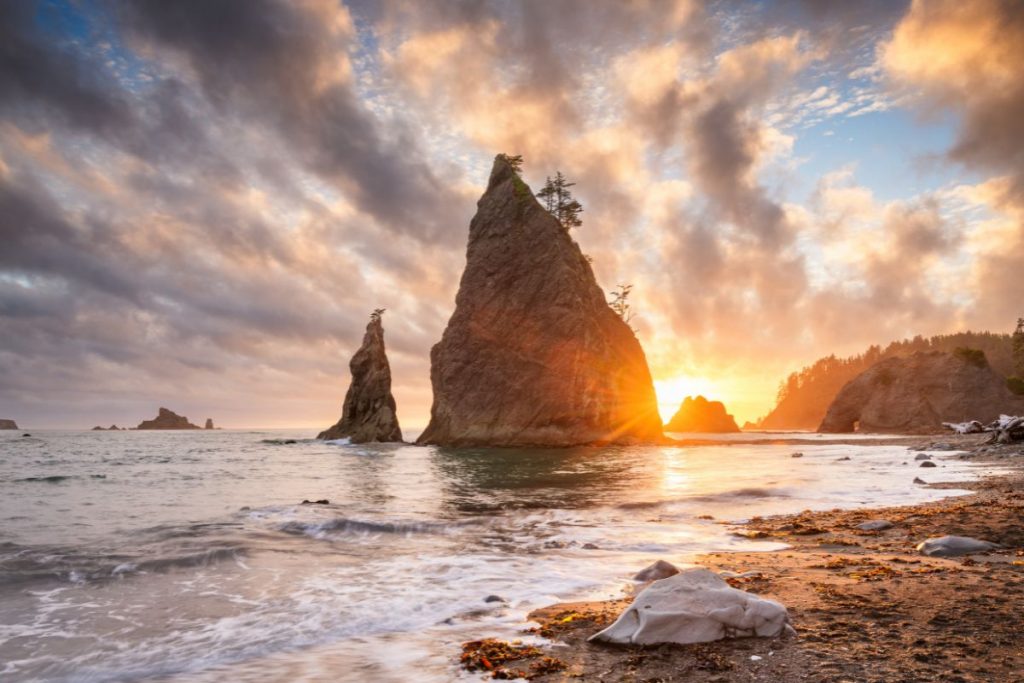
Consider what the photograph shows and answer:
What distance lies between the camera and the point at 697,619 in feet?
18.2

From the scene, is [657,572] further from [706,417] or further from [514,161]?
[706,417]

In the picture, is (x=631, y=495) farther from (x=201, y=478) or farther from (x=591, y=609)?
(x=201, y=478)

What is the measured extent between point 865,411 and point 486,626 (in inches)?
4276

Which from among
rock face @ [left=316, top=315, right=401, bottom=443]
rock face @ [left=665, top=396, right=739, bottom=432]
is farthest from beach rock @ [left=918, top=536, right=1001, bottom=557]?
rock face @ [left=665, top=396, right=739, bottom=432]

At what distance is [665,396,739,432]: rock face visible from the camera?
146250mm

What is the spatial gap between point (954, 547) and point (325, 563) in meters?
11.3

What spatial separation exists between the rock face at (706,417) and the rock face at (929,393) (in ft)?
162

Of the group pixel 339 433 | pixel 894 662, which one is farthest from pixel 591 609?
pixel 339 433

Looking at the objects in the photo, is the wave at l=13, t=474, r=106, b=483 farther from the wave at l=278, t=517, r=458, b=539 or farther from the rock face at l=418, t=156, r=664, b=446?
the rock face at l=418, t=156, r=664, b=446

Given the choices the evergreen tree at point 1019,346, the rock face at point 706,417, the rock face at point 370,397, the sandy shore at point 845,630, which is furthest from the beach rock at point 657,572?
the rock face at point 706,417

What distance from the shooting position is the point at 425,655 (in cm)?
590

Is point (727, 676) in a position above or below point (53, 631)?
above

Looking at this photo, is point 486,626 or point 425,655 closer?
point 425,655

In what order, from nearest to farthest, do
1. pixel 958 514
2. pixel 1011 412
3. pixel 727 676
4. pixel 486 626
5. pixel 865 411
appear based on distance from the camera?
pixel 727 676, pixel 486 626, pixel 958 514, pixel 1011 412, pixel 865 411
